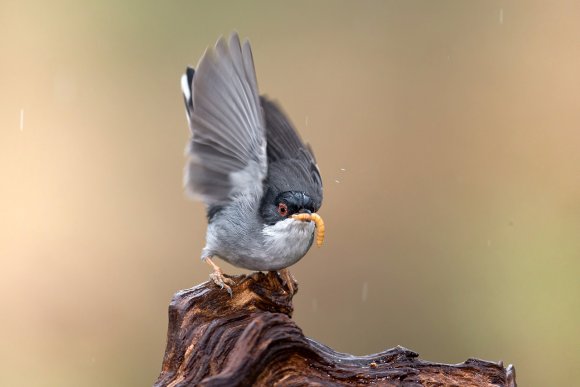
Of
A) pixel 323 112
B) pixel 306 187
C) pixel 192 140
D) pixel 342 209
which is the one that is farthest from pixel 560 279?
pixel 192 140

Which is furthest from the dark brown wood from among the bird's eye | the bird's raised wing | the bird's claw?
the bird's raised wing

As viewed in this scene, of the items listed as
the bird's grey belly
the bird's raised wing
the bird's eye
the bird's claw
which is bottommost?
the bird's claw

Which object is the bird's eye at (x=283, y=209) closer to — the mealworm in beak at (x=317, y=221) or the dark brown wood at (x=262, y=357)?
the mealworm in beak at (x=317, y=221)

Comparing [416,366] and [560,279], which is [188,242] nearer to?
[560,279]

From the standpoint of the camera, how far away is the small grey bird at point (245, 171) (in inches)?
109

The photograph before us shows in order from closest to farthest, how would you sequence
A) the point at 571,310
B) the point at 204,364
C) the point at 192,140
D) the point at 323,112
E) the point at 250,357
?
the point at 250,357 < the point at 204,364 < the point at 192,140 < the point at 571,310 < the point at 323,112

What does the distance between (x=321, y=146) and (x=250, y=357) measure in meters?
3.31

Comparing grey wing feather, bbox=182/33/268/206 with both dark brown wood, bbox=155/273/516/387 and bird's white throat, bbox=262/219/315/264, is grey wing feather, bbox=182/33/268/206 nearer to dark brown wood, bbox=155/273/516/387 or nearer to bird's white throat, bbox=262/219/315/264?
bird's white throat, bbox=262/219/315/264

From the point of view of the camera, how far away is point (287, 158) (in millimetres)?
3078

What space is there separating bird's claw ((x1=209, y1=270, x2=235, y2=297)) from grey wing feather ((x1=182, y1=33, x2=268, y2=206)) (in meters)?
0.33

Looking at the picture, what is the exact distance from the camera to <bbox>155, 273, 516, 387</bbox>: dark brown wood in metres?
2.27

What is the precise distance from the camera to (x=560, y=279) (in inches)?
204

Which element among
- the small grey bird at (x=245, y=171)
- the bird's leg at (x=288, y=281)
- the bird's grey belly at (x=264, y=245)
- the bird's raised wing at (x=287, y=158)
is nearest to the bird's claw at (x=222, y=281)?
the small grey bird at (x=245, y=171)

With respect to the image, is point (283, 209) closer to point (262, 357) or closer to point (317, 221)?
point (317, 221)
